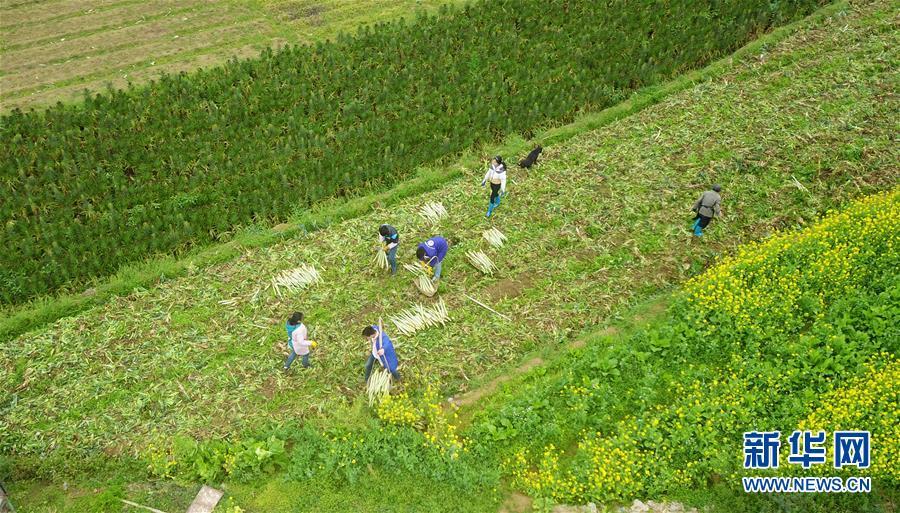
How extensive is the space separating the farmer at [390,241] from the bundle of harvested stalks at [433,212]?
69.7 inches

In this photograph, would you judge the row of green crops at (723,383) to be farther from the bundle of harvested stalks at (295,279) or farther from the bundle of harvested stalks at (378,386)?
the bundle of harvested stalks at (295,279)

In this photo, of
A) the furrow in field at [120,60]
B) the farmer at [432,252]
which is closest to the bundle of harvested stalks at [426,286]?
the farmer at [432,252]

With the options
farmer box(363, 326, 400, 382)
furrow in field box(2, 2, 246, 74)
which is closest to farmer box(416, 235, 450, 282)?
farmer box(363, 326, 400, 382)

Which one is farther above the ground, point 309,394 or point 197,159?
point 197,159

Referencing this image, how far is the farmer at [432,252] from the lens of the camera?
1104 centimetres

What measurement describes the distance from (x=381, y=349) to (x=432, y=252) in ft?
7.85

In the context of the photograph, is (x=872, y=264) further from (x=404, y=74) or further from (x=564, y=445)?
(x=404, y=74)

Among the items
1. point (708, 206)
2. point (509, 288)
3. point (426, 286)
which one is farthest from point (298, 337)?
point (708, 206)

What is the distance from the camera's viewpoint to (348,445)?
9031 millimetres

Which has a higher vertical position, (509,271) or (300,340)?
(509,271)

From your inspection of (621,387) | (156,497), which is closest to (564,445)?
(621,387)

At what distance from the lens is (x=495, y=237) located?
12695 millimetres

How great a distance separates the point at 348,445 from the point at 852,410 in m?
7.62

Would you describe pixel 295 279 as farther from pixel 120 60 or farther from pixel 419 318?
pixel 120 60
